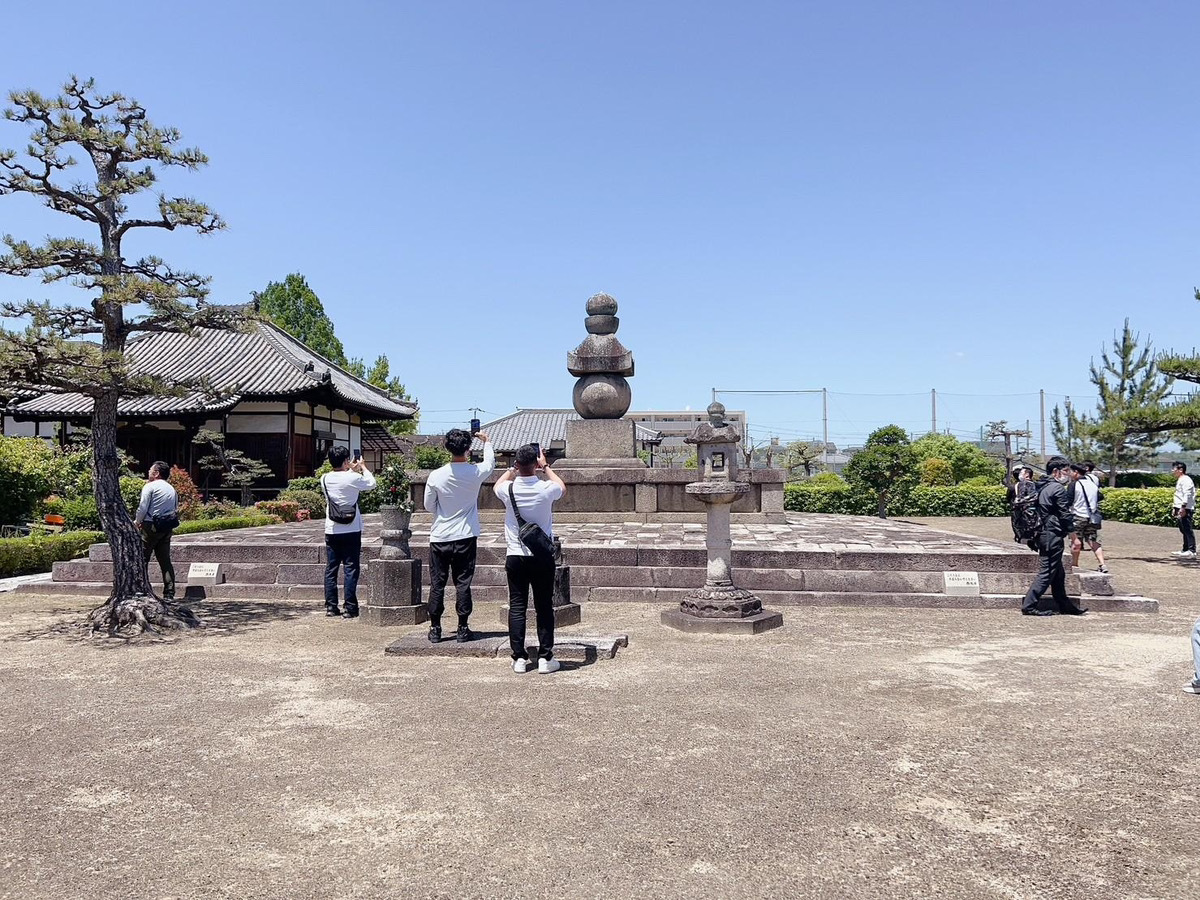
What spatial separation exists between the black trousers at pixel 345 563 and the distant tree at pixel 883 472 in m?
20.3

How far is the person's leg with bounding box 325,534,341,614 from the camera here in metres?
8.52

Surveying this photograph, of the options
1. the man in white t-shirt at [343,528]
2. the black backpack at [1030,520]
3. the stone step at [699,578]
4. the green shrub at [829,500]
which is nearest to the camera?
the man in white t-shirt at [343,528]

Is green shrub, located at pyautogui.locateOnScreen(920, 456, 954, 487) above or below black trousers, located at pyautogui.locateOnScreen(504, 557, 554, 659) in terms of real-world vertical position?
above

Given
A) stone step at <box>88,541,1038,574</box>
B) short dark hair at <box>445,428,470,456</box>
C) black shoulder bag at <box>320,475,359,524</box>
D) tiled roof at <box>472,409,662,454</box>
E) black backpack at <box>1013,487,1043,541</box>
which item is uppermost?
tiled roof at <box>472,409,662,454</box>

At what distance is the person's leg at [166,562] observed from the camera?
9188 millimetres

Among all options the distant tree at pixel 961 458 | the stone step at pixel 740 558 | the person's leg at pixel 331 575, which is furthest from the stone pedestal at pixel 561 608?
the distant tree at pixel 961 458

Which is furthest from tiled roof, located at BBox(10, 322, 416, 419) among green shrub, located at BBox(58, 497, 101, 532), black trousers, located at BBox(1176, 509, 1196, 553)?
black trousers, located at BBox(1176, 509, 1196, 553)

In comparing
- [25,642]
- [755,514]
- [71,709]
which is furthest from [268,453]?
[71,709]

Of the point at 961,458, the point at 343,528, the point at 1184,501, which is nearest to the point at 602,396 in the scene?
the point at 343,528

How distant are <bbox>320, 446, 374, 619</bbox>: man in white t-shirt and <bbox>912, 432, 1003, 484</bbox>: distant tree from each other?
27577mm

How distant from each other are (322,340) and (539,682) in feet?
127

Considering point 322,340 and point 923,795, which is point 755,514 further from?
point 322,340

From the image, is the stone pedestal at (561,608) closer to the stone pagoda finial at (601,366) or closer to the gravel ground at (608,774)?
the gravel ground at (608,774)

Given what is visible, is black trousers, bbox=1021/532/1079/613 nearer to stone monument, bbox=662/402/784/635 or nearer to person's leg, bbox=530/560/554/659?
stone monument, bbox=662/402/784/635
